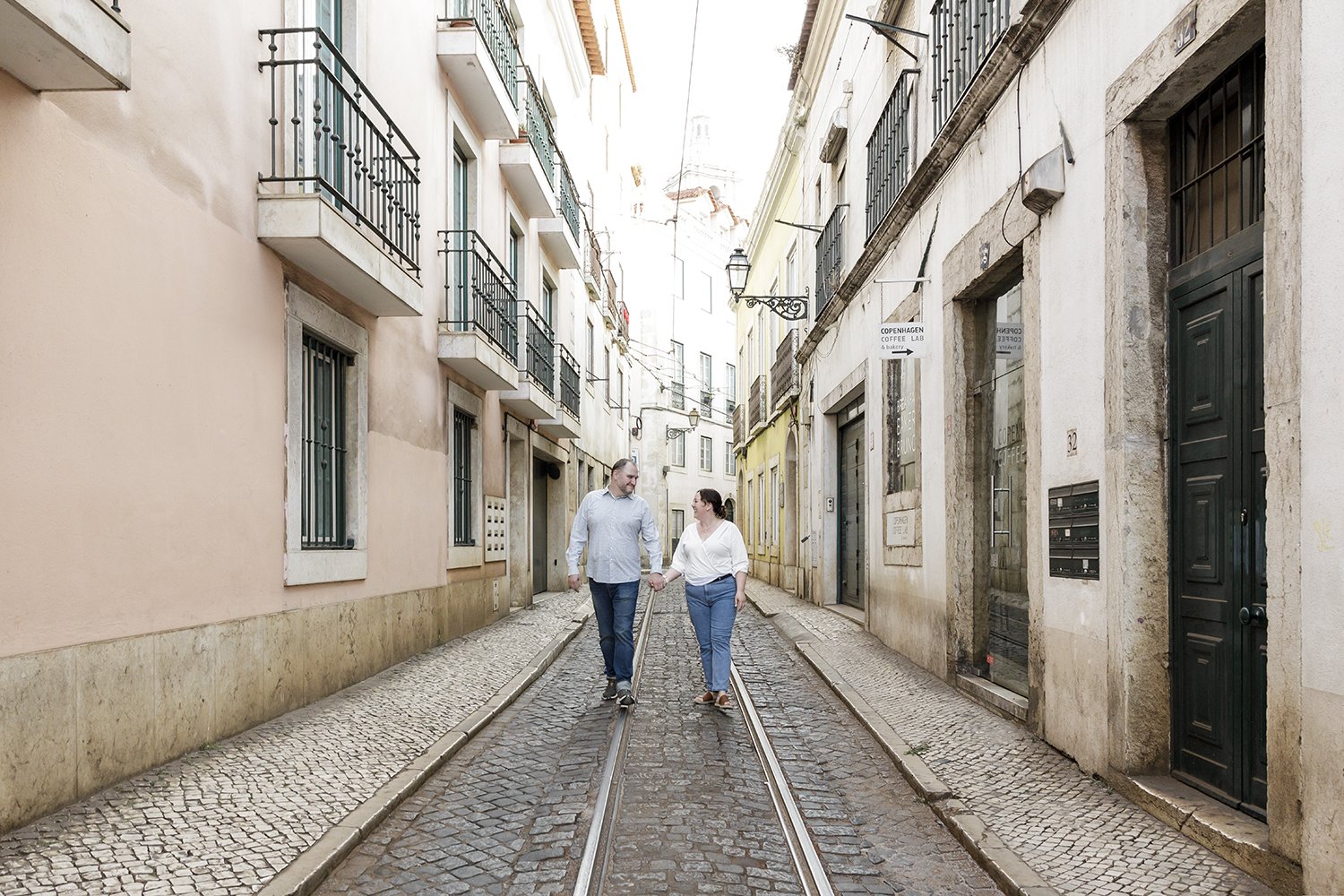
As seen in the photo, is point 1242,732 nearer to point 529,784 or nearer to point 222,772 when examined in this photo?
point 529,784

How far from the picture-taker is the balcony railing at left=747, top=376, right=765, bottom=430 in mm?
25791

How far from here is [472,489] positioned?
45.6ft

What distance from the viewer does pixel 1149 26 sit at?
16.3 ft

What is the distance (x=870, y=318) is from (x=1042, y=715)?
691 cm

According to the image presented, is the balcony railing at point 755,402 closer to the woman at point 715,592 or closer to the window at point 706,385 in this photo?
the window at point 706,385

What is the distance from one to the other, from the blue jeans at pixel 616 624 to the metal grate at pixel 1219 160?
4.39 m

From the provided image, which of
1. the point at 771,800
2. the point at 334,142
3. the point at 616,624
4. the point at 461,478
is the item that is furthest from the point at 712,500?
the point at 461,478

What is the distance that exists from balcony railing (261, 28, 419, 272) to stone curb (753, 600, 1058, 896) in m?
5.11

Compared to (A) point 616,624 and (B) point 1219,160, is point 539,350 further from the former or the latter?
(B) point 1219,160

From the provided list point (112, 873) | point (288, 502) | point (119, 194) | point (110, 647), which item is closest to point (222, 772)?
point (110, 647)

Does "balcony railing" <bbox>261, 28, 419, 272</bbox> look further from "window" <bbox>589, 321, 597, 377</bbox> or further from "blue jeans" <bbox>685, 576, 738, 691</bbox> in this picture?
"window" <bbox>589, 321, 597, 377</bbox>

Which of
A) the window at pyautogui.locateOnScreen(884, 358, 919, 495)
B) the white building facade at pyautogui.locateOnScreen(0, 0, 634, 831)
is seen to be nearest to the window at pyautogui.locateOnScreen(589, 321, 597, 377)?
the white building facade at pyautogui.locateOnScreen(0, 0, 634, 831)

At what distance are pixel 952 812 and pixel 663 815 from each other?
1.34 m

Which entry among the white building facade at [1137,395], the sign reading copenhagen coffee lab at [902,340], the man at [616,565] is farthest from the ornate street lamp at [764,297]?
the man at [616,565]
